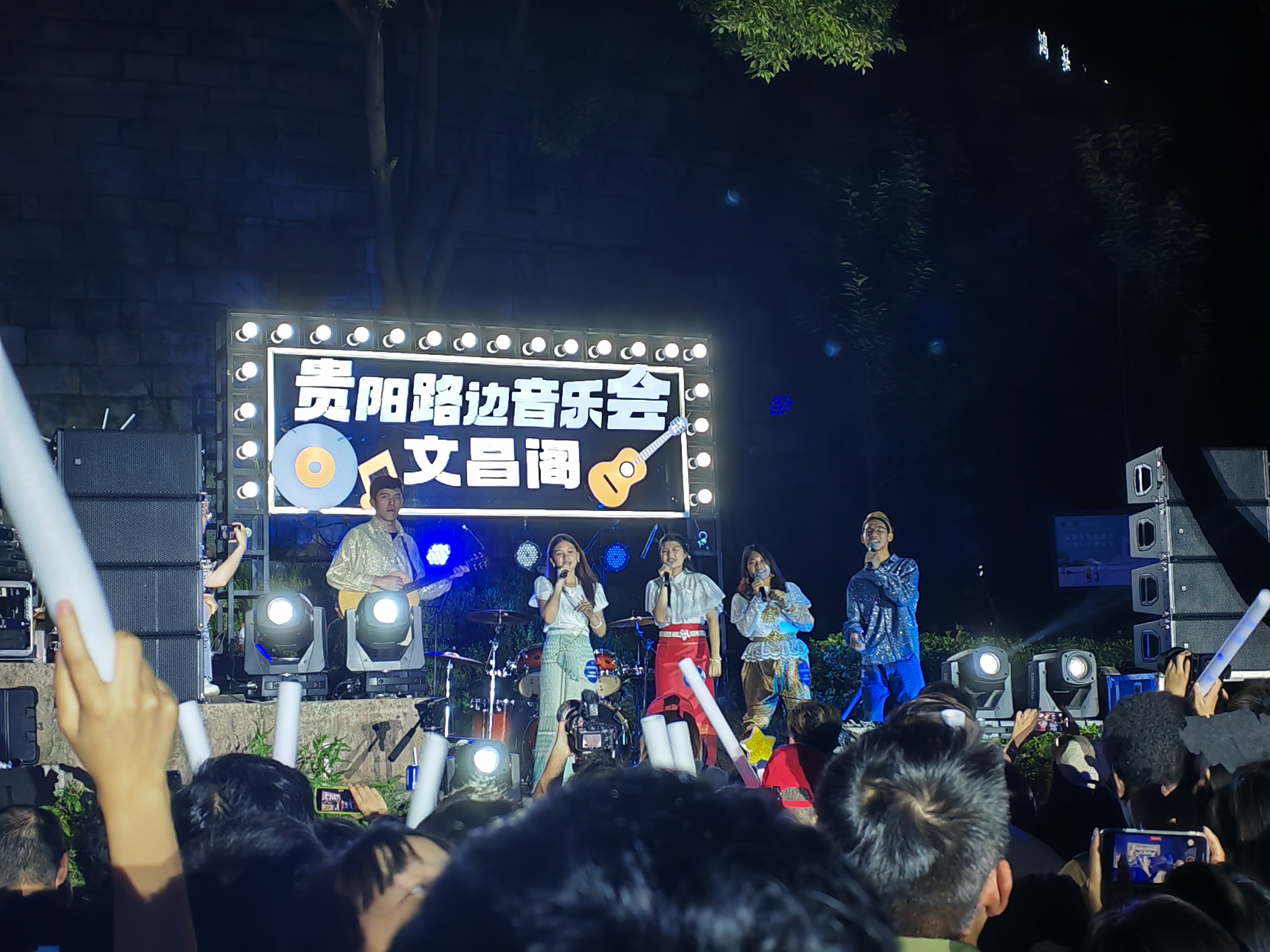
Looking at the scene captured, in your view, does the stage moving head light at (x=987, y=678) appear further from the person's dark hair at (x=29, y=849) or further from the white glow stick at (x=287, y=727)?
the white glow stick at (x=287, y=727)

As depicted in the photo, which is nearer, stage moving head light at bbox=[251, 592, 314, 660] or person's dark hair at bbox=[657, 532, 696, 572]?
stage moving head light at bbox=[251, 592, 314, 660]

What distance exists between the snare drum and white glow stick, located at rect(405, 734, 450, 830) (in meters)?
6.50

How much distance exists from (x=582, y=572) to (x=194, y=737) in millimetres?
6742

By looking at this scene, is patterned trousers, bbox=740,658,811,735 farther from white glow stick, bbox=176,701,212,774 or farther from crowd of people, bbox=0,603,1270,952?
white glow stick, bbox=176,701,212,774

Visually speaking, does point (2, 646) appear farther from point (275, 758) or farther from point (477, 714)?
point (275, 758)

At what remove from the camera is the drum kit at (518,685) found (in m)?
8.73

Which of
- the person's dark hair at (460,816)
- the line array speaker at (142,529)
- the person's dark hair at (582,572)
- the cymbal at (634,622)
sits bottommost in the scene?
the person's dark hair at (460,816)

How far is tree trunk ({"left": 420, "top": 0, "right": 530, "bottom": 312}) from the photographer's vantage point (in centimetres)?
1277

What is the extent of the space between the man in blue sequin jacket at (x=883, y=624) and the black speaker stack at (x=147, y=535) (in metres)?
4.73

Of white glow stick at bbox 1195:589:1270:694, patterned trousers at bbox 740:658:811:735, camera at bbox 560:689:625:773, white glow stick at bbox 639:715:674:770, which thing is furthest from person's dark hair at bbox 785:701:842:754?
patterned trousers at bbox 740:658:811:735

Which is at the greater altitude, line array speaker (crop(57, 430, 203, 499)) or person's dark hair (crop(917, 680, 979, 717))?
line array speaker (crop(57, 430, 203, 499))

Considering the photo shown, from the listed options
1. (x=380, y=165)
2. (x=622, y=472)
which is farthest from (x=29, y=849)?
(x=380, y=165)

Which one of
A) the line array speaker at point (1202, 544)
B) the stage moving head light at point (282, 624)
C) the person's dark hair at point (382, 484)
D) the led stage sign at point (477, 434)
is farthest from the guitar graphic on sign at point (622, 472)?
the line array speaker at point (1202, 544)

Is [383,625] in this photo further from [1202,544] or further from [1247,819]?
[1247,819]
